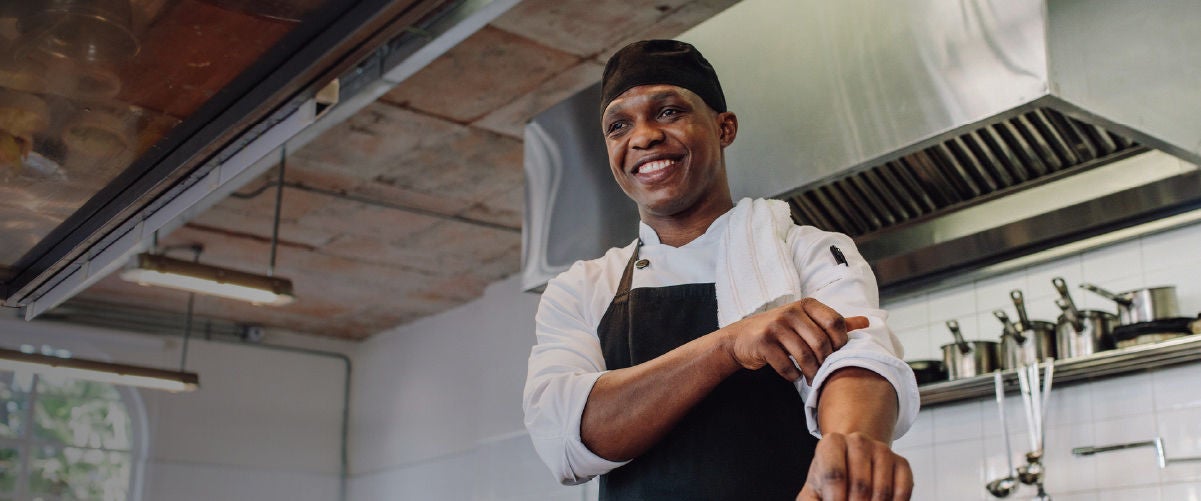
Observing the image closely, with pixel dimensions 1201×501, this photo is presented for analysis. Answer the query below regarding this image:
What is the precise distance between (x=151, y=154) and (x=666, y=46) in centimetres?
125

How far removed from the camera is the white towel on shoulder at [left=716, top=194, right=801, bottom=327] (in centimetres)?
123

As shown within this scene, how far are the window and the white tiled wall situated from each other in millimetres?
5742

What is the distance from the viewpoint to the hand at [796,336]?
3.41ft

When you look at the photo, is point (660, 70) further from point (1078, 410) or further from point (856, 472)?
point (1078, 410)

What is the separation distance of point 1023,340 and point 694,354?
2836 mm

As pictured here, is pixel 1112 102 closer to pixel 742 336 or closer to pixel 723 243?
pixel 723 243

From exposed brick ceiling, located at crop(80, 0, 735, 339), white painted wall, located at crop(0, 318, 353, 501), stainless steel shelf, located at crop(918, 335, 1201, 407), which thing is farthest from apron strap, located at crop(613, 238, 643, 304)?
white painted wall, located at crop(0, 318, 353, 501)

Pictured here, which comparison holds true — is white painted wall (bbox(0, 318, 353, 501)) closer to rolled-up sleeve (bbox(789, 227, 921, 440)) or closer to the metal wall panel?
the metal wall panel

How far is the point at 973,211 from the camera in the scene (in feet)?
11.2

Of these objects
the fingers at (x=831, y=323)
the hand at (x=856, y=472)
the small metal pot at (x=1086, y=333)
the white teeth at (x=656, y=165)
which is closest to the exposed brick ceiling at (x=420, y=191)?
the small metal pot at (x=1086, y=333)

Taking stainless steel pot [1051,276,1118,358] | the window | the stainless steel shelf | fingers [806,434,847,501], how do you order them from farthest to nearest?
the window
stainless steel pot [1051,276,1118,358]
the stainless steel shelf
fingers [806,434,847,501]

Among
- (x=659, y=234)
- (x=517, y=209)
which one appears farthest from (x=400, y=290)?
(x=659, y=234)

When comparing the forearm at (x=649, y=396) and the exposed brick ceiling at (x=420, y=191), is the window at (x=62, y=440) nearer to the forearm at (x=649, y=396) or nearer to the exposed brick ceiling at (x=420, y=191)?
the exposed brick ceiling at (x=420, y=191)

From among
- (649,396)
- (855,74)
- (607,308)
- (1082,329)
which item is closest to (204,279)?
(855,74)
